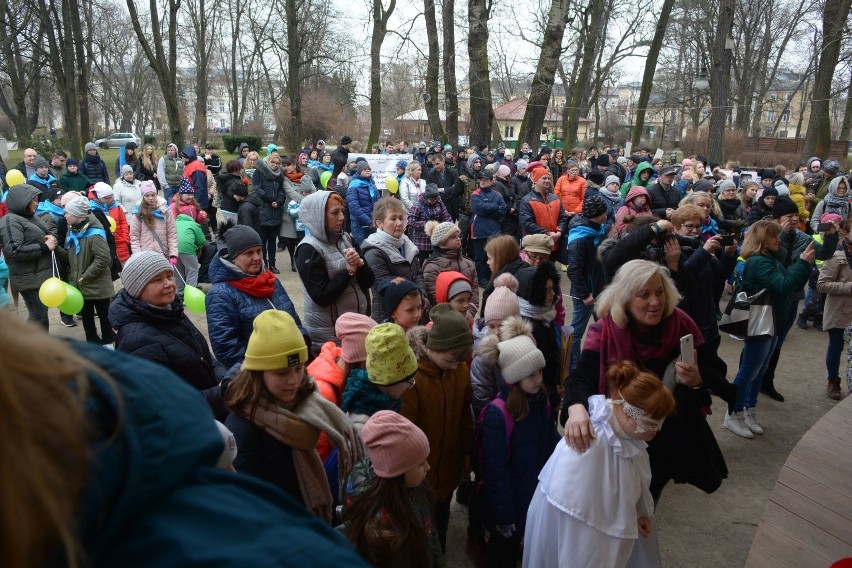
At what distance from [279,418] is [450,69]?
16.9 meters

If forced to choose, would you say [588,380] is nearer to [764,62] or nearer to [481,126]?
[481,126]

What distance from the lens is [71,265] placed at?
6227 millimetres

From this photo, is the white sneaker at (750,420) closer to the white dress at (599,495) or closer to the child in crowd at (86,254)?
the white dress at (599,495)

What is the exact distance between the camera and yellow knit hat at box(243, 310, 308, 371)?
2432 mm

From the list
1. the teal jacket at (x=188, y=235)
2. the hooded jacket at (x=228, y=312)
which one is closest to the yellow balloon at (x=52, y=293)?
the teal jacket at (x=188, y=235)

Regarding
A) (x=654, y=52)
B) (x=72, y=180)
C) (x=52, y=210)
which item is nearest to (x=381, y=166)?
(x=72, y=180)

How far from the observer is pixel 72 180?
37.6 ft

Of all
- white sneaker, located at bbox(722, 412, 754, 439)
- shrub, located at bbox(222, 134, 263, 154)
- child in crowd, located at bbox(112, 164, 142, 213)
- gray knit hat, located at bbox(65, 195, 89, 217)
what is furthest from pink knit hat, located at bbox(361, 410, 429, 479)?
shrub, located at bbox(222, 134, 263, 154)

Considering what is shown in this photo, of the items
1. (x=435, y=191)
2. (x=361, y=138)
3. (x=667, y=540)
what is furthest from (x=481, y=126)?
(x=361, y=138)

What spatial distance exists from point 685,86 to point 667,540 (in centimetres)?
4526

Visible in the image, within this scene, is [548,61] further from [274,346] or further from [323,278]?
[274,346]

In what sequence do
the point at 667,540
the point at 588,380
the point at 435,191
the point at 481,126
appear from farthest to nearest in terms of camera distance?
1. the point at 481,126
2. the point at 435,191
3. the point at 667,540
4. the point at 588,380

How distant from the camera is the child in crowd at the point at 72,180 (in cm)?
1141

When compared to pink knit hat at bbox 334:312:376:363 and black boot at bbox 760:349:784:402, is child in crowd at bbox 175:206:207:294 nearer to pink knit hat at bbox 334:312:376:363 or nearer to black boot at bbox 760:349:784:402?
pink knit hat at bbox 334:312:376:363
